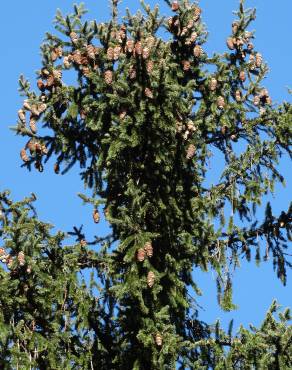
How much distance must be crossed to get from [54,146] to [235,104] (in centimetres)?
257

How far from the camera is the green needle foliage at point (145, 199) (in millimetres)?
10758

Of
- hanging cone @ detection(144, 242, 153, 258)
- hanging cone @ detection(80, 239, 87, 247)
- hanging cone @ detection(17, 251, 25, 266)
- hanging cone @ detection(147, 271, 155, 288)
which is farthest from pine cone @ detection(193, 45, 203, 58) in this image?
hanging cone @ detection(17, 251, 25, 266)

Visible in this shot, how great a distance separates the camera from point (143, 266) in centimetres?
1075

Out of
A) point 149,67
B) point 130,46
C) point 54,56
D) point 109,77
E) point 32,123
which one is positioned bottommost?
point 149,67

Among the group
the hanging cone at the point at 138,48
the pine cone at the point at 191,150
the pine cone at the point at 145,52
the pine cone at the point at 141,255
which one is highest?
the hanging cone at the point at 138,48

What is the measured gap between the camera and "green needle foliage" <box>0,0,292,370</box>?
10758 mm

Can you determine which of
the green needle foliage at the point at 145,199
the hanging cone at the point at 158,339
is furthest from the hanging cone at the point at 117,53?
the hanging cone at the point at 158,339

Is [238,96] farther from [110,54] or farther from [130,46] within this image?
[130,46]

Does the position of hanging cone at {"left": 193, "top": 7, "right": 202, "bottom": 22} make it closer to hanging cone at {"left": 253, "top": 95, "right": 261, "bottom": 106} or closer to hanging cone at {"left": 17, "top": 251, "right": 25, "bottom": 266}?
hanging cone at {"left": 253, "top": 95, "right": 261, "bottom": 106}

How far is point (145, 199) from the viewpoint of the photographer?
11859mm

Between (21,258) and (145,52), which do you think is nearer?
(21,258)

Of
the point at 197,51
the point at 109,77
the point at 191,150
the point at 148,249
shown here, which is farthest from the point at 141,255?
the point at 197,51

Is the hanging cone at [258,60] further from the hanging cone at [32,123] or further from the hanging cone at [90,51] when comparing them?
the hanging cone at [32,123]

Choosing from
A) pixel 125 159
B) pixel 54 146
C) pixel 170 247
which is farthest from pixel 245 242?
pixel 54 146
